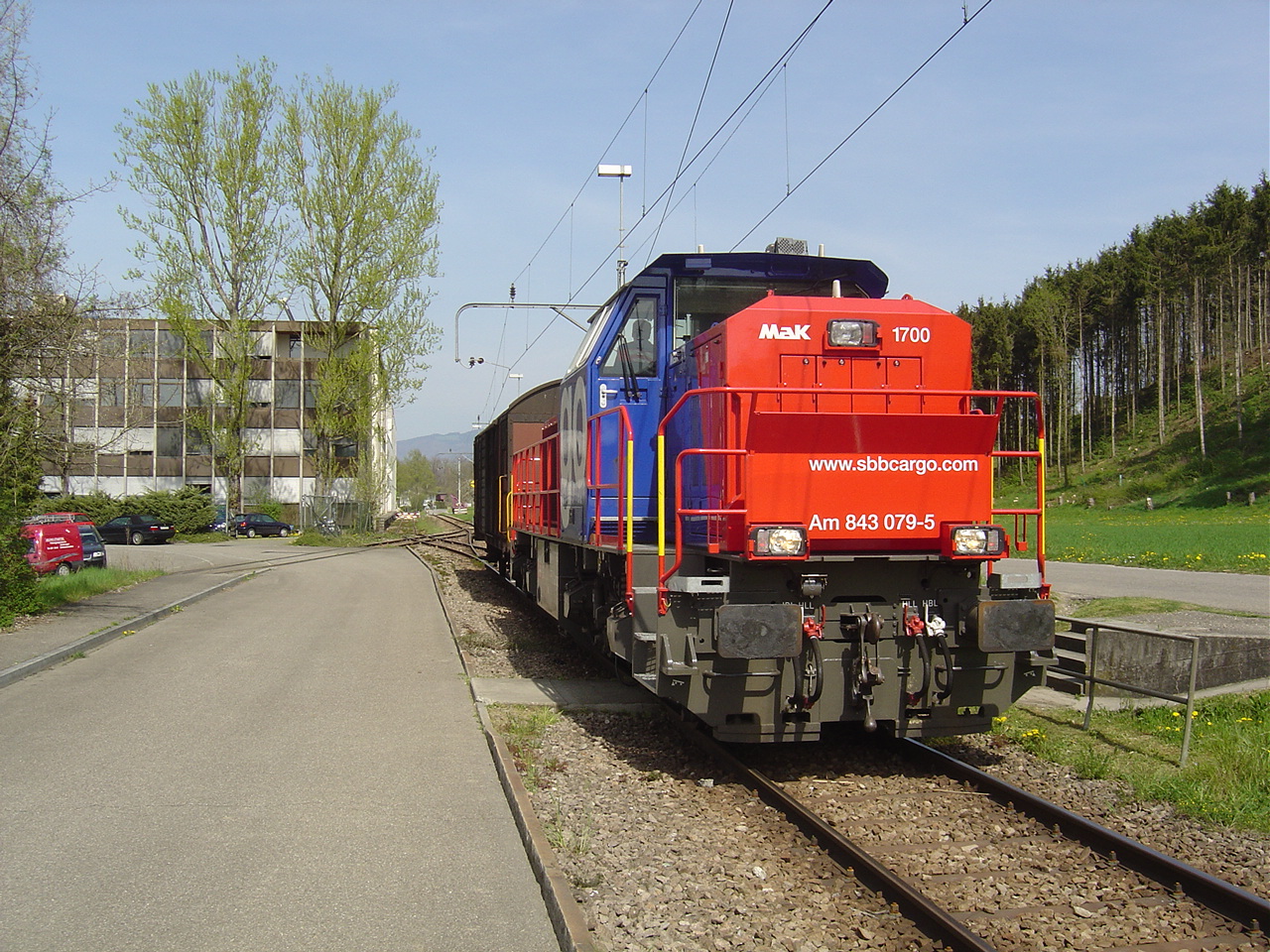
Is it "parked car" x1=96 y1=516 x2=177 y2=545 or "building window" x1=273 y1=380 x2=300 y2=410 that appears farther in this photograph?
"building window" x1=273 y1=380 x2=300 y2=410

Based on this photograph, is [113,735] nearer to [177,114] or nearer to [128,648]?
[128,648]

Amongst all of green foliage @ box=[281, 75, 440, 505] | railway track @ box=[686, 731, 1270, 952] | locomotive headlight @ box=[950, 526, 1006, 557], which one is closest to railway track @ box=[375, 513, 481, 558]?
green foliage @ box=[281, 75, 440, 505]

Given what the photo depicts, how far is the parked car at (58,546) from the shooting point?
20.3m

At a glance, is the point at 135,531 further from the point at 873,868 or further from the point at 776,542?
the point at 873,868

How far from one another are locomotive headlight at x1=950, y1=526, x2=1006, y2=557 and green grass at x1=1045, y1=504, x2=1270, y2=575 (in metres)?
17.8

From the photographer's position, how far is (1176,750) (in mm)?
7238

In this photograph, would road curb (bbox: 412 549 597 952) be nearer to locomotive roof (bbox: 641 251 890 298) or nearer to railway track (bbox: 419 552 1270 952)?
railway track (bbox: 419 552 1270 952)

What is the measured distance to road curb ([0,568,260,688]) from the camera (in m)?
9.73

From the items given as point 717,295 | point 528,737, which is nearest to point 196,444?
point 528,737

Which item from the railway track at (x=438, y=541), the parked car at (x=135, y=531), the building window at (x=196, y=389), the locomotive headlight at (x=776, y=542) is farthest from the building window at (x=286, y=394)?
the locomotive headlight at (x=776, y=542)

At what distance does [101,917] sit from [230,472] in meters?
44.1

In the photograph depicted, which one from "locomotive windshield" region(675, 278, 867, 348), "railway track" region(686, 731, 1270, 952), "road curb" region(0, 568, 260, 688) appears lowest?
"railway track" region(686, 731, 1270, 952)

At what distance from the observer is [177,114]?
130 feet

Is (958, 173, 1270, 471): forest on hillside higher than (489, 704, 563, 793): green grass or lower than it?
higher
